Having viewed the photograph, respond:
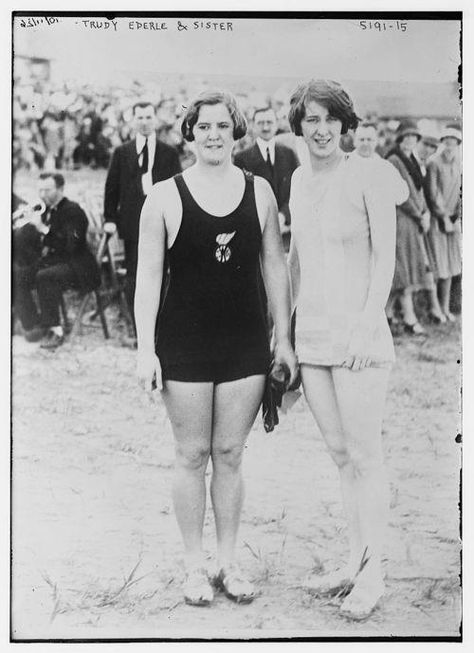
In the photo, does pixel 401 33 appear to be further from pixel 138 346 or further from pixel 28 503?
pixel 28 503

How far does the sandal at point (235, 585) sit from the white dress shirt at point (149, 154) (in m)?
1.85

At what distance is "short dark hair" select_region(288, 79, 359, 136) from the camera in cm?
419

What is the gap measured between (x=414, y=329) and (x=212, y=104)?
4.77ft

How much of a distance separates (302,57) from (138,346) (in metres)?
1.60

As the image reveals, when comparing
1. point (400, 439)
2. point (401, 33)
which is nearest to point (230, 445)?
point (400, 439)

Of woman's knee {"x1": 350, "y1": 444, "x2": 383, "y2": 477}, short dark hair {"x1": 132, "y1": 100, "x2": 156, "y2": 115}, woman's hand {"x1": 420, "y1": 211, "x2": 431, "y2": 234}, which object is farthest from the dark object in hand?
short dark hair {"x1": 132, "y1": 100, "x2": 156, "y2": 115}

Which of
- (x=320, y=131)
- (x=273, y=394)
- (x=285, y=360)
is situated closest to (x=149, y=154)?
(x=320, y=131)

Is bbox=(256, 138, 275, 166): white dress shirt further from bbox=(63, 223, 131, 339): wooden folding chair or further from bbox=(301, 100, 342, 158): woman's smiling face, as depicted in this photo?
bbox=(63, 223, 131, 339): wooden folding chair

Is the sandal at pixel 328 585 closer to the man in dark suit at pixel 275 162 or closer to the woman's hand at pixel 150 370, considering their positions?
the woman's hand at pixel 150 370

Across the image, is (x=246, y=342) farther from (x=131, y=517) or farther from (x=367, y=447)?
(x=131, y=517)

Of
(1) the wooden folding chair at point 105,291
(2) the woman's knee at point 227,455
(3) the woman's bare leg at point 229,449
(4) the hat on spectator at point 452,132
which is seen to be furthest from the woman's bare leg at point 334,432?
(4) the hat on spectator at point 452,132

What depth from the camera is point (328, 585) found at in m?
4.21

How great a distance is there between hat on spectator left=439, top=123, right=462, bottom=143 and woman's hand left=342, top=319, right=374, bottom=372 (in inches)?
39.8

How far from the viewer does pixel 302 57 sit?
167 inches
